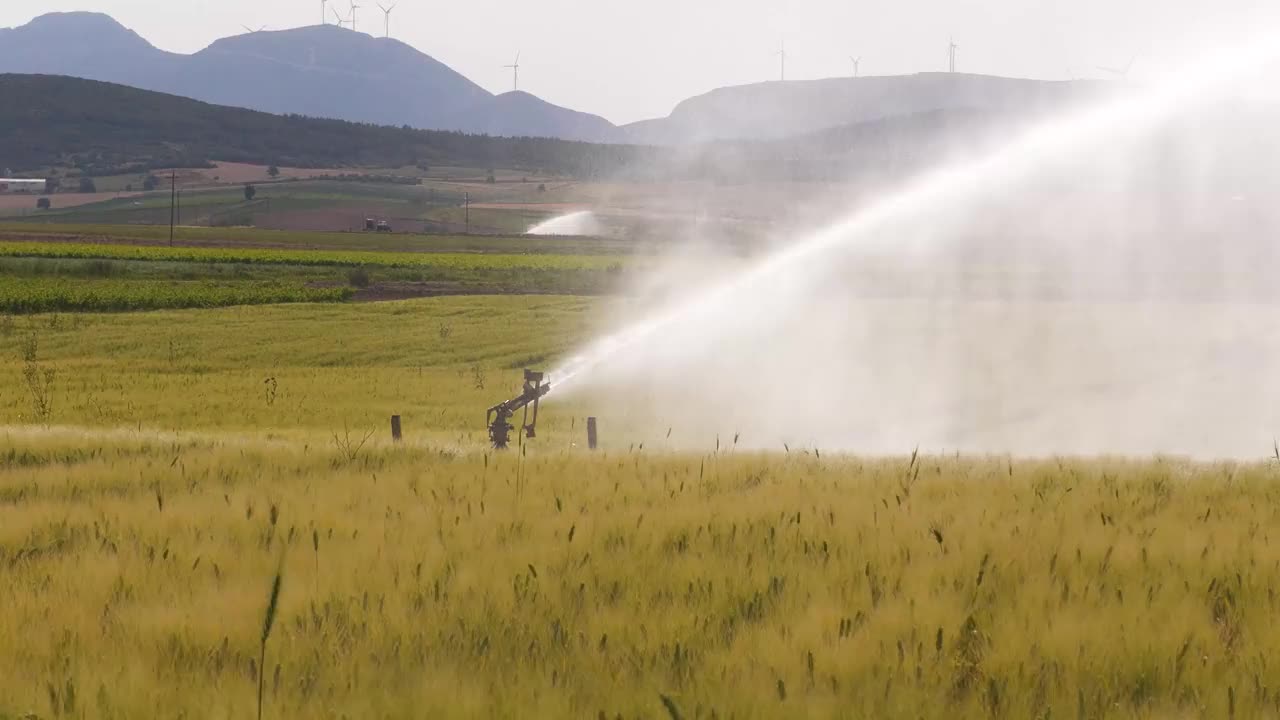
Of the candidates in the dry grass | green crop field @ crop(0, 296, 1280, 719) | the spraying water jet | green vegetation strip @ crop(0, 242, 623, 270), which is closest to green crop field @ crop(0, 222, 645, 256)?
green vegetation strip @ crop(0, 242, 623, 270)

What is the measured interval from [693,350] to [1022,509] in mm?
35295

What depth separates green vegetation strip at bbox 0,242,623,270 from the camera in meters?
101

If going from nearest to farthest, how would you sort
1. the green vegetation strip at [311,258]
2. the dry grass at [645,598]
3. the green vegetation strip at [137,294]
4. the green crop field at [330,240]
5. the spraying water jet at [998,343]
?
the dry grass at [645,598] < the spraying water jet at [998,343] < the green vegetation strip at [137,294] < the green vegetation strip at [311,258] < the green crop field at [330,240]

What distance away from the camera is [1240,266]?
2297 inches

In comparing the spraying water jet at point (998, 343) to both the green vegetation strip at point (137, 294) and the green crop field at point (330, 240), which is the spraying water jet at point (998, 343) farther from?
the green crop field at point (330, 240)

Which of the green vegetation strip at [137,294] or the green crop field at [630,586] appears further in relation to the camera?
the green vegetation strip at [137,294]

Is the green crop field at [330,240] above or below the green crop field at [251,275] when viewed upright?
above

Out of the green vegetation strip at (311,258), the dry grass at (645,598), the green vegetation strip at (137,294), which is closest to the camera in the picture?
the dry grass at (645,598)

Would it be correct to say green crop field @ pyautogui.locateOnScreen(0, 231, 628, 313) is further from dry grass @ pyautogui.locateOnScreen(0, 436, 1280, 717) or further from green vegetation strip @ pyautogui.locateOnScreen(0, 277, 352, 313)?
dry grass @ pyautogui.locateOnScreen(0, 436, 1280, 717)

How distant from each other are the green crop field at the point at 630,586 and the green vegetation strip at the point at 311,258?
3545 inches

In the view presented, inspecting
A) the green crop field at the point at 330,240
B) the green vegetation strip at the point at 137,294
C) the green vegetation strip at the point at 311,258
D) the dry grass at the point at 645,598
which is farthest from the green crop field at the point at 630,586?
the green crop field at the point at 330,240

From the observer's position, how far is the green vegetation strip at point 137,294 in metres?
68.1

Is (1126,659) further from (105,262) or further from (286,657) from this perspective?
(105,262)

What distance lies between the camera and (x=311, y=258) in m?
107
